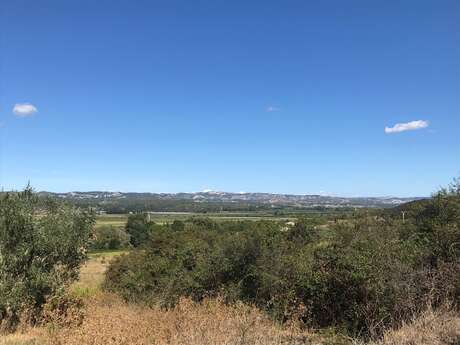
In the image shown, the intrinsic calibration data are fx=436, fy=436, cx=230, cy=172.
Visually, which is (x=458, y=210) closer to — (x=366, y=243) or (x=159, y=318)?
(x=366, y=243)

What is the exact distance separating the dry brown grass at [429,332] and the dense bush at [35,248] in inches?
300

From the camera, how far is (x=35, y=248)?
1088 centimetres

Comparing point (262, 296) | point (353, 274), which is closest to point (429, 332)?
point (353, 274)

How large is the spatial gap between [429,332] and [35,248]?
9.15 metres

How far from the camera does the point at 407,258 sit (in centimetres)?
1012

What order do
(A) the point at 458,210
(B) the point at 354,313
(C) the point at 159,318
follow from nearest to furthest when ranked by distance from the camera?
1. (C) the point at 159,318
2. (B) the point at 354,313
3. (A) the point at 458,210

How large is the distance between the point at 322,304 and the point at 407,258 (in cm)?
234

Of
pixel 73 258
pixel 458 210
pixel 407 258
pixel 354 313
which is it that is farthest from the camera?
pixel 458 210

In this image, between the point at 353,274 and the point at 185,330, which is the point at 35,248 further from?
the point at 353,274

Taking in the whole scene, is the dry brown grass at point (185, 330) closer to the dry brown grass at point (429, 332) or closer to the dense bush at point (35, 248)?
the dry brown grass at point (429, 332)

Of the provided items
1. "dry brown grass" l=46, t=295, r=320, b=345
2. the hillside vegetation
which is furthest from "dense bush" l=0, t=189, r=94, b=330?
"dry brown grass" l=46, t=295, r=320, b=345

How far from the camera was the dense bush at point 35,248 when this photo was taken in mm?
9992

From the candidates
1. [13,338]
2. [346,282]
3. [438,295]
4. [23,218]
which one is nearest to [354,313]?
[346,282]

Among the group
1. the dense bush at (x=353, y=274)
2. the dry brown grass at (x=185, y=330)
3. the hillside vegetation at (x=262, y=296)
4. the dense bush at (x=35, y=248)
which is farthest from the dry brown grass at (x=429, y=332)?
the dense bush at (x=35, y=248)
